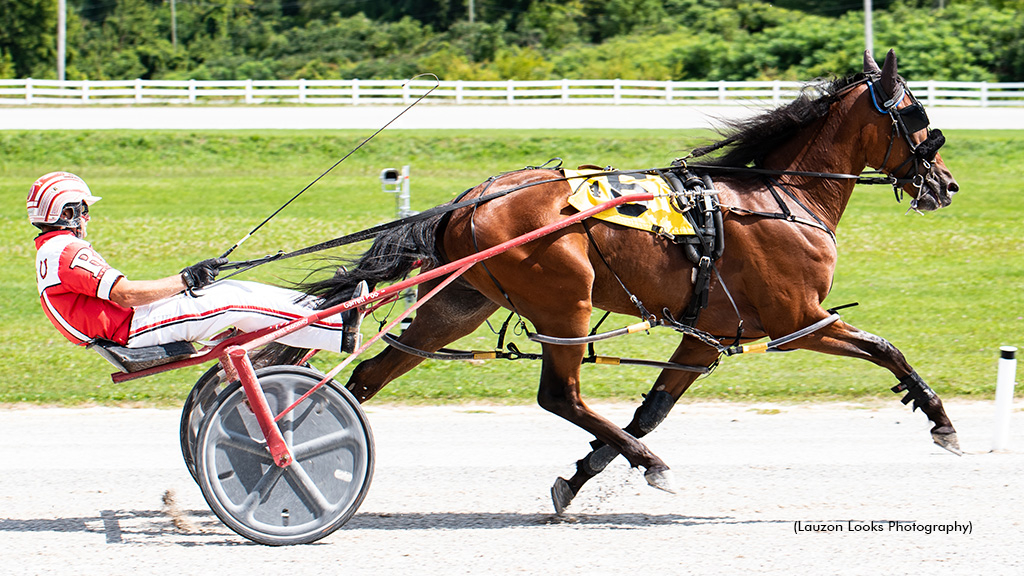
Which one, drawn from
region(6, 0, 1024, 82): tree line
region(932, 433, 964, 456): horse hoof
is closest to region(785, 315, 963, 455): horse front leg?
region(932, 433, 964, 456): horse hoof

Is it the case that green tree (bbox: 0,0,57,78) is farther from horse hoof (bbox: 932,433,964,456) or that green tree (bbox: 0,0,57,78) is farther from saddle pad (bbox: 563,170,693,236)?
horse hoof (bbox: 932,433,964,456)

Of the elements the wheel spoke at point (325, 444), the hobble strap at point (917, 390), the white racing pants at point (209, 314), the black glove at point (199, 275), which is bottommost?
the wheel spoke at point (325, 444)

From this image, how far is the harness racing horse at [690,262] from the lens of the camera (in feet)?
16.5

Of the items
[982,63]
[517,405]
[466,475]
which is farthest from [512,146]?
[982,63]

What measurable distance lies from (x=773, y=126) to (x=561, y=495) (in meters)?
2.15

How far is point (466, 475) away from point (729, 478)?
1363mm

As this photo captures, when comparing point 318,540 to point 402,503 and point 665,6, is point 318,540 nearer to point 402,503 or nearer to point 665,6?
point 402,503

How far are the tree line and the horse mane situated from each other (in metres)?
24.6

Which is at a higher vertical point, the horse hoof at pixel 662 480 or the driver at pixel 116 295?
the driver at pixel 116 295

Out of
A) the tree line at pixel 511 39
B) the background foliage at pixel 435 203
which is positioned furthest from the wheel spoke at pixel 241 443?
the tree line at pixel 511 39

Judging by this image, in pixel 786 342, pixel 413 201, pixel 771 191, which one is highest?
pixel 771 191

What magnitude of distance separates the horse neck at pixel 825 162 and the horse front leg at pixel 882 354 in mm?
571

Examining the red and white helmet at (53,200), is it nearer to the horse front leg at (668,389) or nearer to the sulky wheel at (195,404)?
the sulky wheel at (195,404)

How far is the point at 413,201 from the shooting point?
52.2 ft
